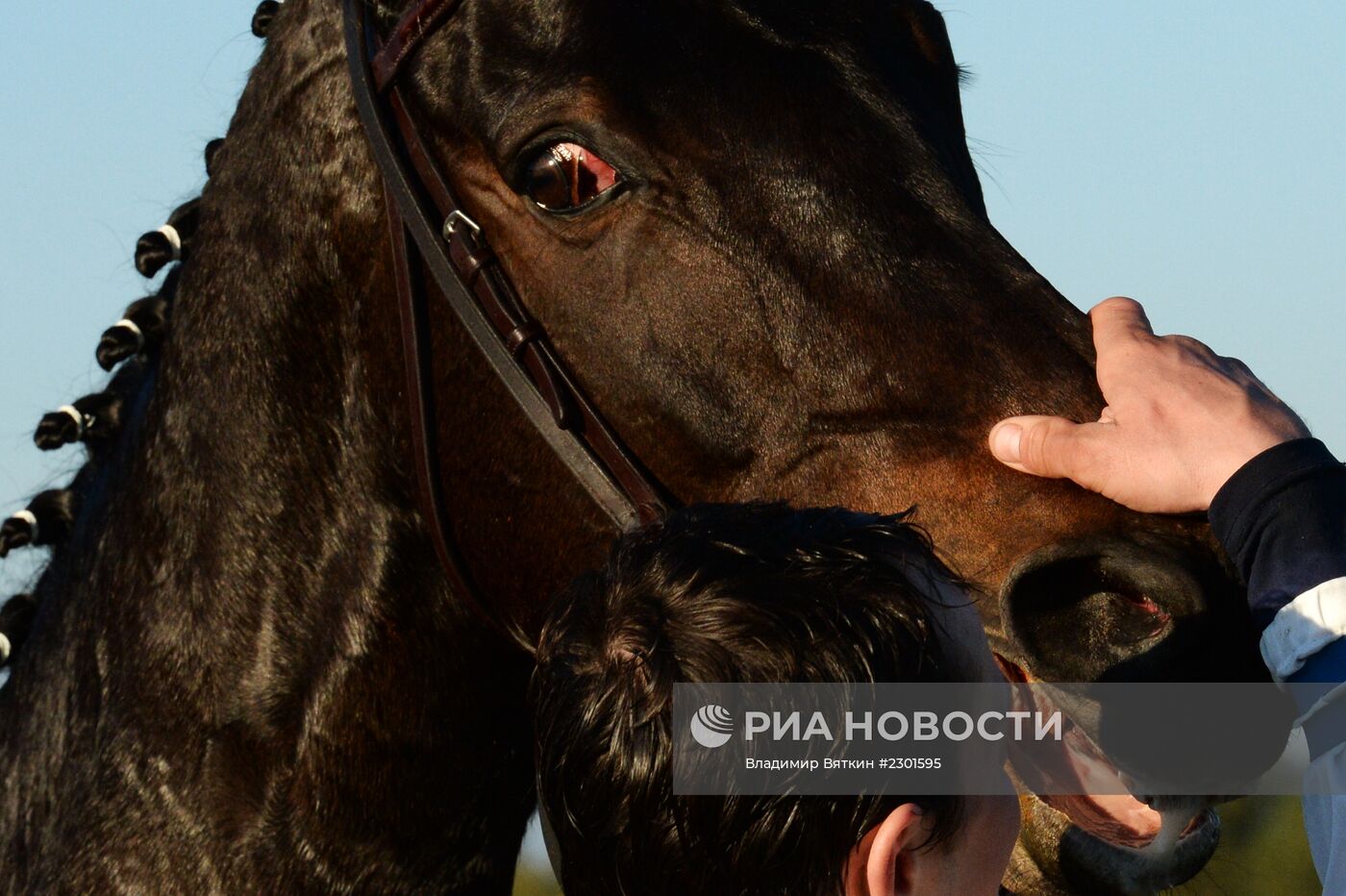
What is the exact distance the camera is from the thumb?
2.13 metres

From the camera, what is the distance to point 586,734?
1.46 metres

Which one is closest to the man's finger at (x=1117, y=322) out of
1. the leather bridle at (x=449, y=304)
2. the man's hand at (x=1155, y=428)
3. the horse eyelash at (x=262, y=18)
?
the man's hand at (x=1155, y=428)

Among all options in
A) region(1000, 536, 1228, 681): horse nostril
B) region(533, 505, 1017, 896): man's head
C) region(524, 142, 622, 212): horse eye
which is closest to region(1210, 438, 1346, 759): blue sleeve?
region(1000, 536, 1228, 681): horse nostril

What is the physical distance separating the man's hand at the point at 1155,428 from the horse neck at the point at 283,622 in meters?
1.18

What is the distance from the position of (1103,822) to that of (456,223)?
1.52 metres

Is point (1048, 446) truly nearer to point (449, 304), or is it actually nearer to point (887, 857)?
point (887, 857)

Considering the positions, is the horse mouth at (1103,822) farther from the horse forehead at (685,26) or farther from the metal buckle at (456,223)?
the metal buckle at (456,223)

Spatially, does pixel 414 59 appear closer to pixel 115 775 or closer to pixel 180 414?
pixel 180 414

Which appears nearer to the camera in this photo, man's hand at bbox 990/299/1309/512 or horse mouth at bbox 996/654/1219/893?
man's hand at bbox 990/299/1309/512

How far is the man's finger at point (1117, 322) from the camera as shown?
2268 millimetres

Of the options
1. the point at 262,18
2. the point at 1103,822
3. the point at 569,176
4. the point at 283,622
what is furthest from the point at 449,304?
the point at 1103,822

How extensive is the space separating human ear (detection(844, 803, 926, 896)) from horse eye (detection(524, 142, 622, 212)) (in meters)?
1.49

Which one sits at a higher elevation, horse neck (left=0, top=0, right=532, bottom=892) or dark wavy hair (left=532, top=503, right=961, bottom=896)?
dark wavy hair (left=532, top=503, right=961, bottom=896)

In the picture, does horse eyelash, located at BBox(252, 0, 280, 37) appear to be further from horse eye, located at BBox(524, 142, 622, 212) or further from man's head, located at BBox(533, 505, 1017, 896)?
man's head, located at BBox(533, 505, 1017, 896)
